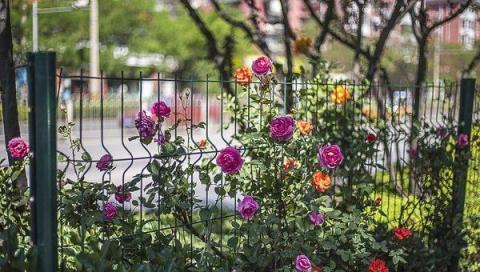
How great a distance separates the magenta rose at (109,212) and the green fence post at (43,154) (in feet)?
1.82

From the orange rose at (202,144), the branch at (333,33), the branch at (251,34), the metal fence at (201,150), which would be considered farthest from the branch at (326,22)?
the orange rose at (202,144)

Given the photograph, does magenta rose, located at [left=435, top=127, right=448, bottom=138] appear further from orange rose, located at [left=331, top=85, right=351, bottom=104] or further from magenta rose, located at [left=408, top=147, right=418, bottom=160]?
orange rose, located at [left=331, top=85, right=351, bottom=104]

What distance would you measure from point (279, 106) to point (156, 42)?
35.4m

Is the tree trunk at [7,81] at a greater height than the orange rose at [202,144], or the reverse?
the tree trunk at [7,81]

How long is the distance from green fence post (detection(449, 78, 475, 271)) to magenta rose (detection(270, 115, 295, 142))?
6.18ft

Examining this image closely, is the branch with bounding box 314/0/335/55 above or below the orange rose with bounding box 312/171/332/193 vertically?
above

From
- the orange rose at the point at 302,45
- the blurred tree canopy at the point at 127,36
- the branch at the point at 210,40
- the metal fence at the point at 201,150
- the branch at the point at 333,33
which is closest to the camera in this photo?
the metal fence at the point at 201,150

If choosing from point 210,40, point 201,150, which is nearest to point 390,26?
point 210,40

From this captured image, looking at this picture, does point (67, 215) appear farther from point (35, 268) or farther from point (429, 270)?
point (429, 270)

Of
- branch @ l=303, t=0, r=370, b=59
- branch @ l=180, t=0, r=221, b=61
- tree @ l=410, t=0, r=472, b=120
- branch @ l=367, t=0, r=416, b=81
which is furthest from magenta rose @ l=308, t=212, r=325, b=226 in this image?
branch @ l=303, t=0, r=370, b=59

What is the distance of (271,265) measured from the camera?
3162 mm

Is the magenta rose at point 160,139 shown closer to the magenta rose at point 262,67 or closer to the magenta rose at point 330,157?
the magenta rose at point 262,67

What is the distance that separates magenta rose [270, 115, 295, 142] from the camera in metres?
3.15

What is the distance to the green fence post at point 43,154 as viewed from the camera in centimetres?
222
